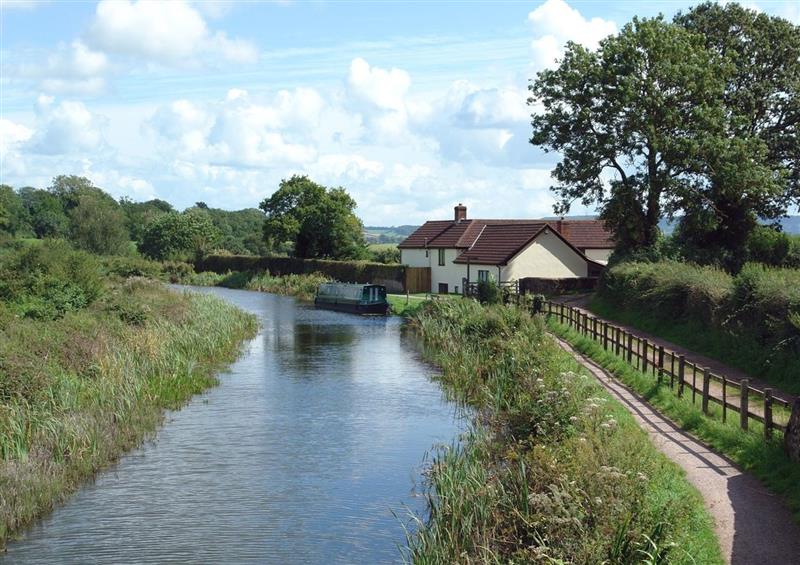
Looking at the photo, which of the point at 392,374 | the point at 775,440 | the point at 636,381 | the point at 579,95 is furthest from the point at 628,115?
the point at 775,440

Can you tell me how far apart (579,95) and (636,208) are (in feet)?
24.1

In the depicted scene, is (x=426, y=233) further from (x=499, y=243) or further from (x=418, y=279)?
(x=499, y=243)

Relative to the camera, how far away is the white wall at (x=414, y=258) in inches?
2647

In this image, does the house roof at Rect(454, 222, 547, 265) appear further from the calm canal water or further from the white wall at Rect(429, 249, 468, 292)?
the calm canal water

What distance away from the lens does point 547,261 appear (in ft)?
193

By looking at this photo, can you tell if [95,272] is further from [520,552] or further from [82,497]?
[520,552]

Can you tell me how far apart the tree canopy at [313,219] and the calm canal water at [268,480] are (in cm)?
4938

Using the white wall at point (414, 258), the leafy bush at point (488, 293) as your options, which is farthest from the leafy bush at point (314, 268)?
the leafy bush at point (488, 293)

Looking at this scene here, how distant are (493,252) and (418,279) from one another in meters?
8.97

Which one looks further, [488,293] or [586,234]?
[586,234]

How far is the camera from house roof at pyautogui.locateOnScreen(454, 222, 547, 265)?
189 feet

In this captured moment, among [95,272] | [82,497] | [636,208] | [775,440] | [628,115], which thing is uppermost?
[628,115]

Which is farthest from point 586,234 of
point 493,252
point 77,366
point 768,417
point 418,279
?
point 768,417

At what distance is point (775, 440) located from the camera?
16.7m
